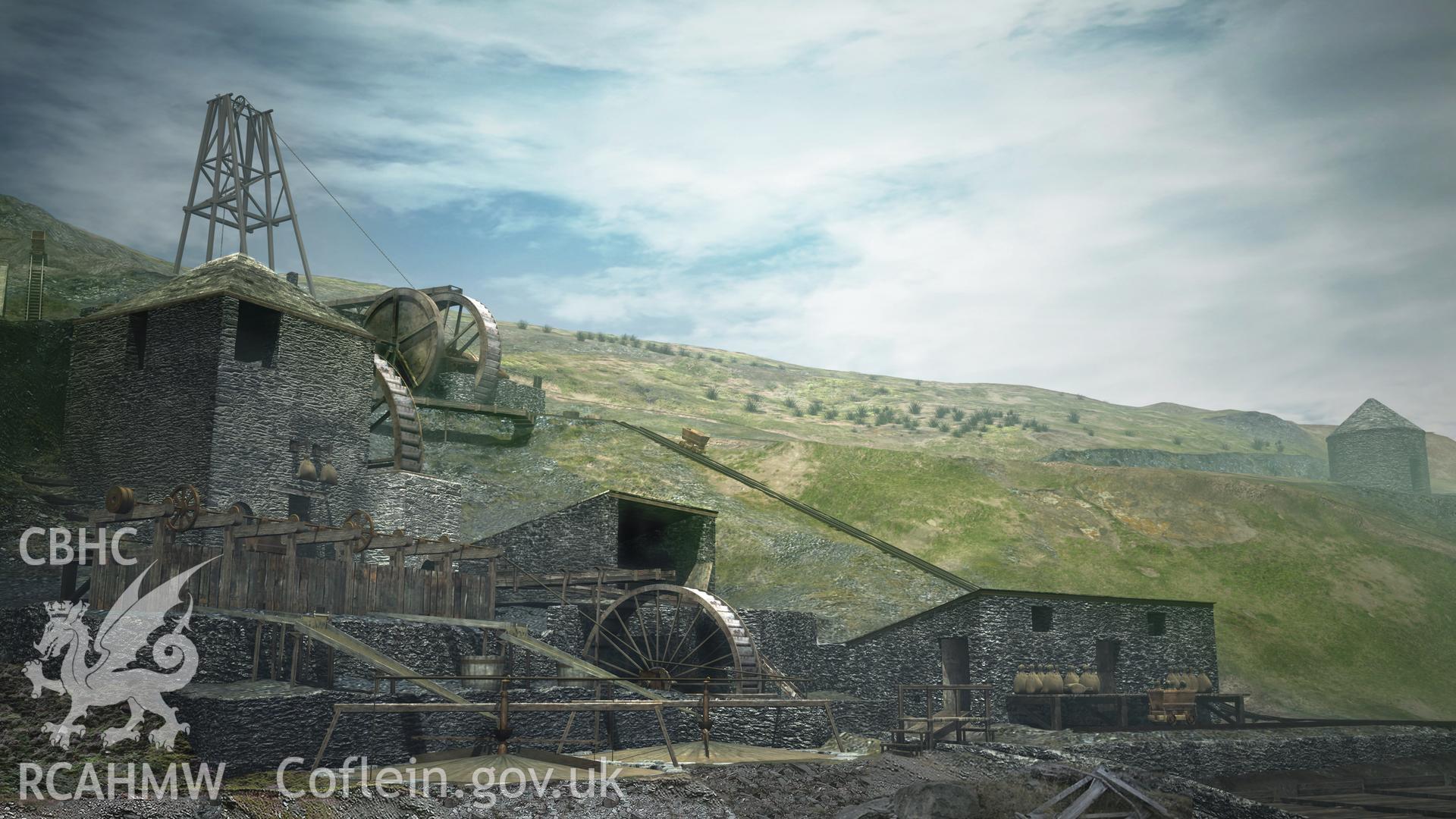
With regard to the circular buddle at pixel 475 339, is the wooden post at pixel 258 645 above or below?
below

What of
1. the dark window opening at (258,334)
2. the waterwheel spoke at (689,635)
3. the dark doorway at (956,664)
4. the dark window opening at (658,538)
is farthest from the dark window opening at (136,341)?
the dark doorway at (956,664)

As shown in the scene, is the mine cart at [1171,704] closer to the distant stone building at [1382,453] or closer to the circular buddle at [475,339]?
the circular buddle at [475,339]

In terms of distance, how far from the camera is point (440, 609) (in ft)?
71.2

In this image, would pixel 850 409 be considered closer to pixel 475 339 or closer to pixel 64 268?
pixel 475 339

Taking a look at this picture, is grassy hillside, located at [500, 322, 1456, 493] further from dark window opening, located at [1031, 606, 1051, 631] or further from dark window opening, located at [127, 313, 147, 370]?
dark window opening, located at [127, 313, 147, 370]

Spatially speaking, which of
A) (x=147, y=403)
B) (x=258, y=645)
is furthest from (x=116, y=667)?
(x=147, y=403)

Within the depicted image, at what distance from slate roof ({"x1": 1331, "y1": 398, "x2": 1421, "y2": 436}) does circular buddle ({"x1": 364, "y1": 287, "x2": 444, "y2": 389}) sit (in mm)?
57194

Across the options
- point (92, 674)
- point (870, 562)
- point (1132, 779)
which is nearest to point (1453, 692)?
point (870, 562)

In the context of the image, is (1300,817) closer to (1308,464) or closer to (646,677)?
(646,677)

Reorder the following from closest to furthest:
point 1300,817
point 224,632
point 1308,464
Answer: point 224,632 → point 1300,817 → point 1308,464

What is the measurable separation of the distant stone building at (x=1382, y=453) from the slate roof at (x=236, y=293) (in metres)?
60.9

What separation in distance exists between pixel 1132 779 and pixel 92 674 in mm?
17499

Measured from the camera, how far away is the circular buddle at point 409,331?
122ft

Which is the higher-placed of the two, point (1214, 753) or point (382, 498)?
point (382, 498)
